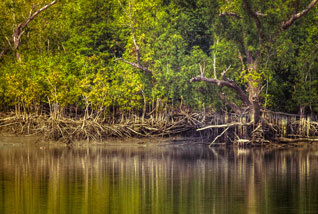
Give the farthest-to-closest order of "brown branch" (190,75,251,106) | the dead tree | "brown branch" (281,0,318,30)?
"brown branch" (190,75,251,106) < the dead tree < "brown branch" (281,0,318,30)

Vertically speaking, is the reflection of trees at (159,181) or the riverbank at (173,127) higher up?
the riverbank at (173,127)

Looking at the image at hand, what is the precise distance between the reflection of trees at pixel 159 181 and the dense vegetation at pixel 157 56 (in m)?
3.93

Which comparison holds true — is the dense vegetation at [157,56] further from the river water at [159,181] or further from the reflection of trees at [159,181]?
the reflection of trees at [159,181]

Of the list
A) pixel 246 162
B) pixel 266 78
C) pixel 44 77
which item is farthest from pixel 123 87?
pixel 246 162

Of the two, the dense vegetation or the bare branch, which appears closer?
the bare branch

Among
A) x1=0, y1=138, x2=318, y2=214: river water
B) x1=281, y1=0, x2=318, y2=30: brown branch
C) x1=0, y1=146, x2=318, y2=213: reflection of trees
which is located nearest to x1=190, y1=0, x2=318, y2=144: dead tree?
x1=281, y1=0, x2=318, y2=30: brown branch

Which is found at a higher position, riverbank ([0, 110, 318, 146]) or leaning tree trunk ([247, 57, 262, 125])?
leaning tree trunk ([247, 57, 262, 125])

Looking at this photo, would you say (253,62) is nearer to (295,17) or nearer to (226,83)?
(226,83)

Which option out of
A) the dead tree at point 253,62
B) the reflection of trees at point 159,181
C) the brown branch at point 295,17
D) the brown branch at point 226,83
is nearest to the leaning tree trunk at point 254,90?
the dead tree at point 253,62

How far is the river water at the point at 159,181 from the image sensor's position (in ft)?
43.0

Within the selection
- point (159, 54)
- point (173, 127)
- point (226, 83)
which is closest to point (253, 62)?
point (226, 83)

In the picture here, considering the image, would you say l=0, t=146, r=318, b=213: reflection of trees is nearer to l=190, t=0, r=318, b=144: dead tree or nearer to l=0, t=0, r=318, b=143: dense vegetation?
l=190, t=0, r=318, b=144: dead tree

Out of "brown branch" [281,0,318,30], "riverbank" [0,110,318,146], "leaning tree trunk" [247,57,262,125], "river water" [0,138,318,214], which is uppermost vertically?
"brown branch" [281,0,318,30]

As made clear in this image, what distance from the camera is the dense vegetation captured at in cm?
2855
